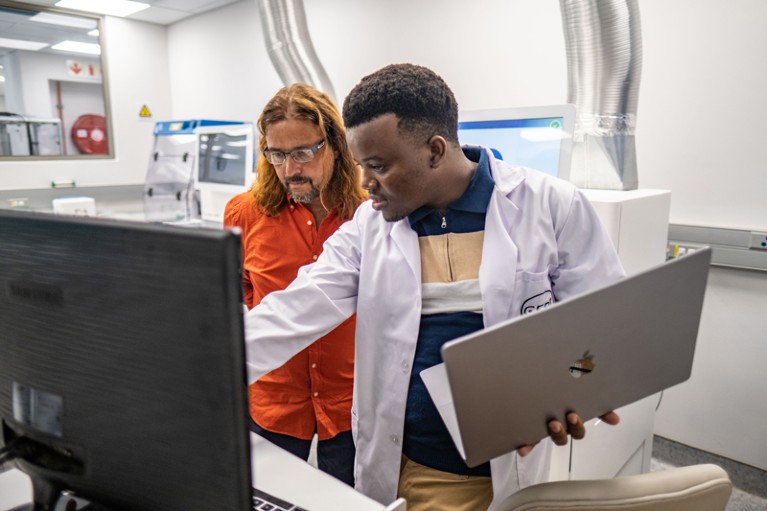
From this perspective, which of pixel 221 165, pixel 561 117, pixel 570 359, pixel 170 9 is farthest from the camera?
pixel 170 9

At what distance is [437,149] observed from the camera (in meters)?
0.90

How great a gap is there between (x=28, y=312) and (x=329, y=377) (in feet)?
2.59

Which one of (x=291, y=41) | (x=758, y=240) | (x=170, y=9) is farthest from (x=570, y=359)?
(x=170, y=9)

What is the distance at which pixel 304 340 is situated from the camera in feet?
→ 3.10

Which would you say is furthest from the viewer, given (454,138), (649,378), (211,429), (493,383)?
(454,138)

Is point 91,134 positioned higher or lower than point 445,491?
higher

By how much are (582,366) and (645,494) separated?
17 centimetres

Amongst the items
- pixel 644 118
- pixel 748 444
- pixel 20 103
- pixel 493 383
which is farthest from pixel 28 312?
pixel 20 103

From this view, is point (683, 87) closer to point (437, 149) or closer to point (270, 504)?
point (437, 149)

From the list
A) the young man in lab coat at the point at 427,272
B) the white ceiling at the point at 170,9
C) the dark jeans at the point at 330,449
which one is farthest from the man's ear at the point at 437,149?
the white ceiling at the point at 170,9

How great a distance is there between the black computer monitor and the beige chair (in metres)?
0.45

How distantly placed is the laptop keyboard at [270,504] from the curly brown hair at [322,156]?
2.09 ft

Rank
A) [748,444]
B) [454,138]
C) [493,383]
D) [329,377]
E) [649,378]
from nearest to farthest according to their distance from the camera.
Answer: [493,383]
[649,378]
[454,138]
[329,377]
[748,444]

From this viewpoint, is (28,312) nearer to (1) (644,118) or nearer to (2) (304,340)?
(2) (304,340)
